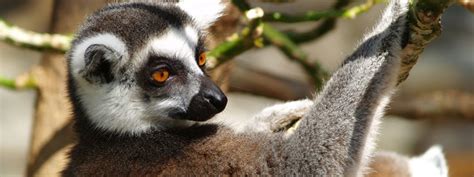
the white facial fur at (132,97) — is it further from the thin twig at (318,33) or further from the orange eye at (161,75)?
the thin twig at (318,33)

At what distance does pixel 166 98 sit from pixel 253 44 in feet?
3.04

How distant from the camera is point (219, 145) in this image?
382 cm

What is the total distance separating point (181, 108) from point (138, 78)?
27 cm

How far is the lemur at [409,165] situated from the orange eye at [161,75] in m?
1.74

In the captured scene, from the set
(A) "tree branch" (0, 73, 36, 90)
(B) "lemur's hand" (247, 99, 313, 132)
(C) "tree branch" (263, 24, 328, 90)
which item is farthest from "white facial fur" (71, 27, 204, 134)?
(A) "tree branch" (0, 73, 36, 90)

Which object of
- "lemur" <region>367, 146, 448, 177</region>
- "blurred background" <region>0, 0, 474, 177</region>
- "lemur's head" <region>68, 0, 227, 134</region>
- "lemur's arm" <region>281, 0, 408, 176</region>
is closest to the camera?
"lemur's arm" <region>281, 0, 408, 176</region>

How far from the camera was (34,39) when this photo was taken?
5.00m

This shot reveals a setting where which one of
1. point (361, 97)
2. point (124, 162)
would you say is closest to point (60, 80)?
point (124, 162)

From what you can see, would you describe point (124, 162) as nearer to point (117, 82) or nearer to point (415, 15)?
point (117, 82)

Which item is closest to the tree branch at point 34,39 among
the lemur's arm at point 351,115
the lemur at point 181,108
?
the lemur at point 181,108

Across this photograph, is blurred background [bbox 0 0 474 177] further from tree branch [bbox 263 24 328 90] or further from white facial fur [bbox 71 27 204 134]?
white facial fur [bbox 71 27 204 134]

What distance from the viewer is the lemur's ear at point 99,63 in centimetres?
373

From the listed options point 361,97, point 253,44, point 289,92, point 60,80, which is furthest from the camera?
point 289,92

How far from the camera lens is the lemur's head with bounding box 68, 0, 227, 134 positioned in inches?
151
